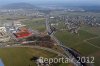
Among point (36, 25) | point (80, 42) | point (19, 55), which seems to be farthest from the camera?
point (36, 25)

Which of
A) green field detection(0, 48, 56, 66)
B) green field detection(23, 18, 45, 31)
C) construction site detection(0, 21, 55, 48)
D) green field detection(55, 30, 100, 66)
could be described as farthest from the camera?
green field detection(23, 18, 45, 31)

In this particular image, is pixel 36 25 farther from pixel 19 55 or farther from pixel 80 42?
pixel 19 55

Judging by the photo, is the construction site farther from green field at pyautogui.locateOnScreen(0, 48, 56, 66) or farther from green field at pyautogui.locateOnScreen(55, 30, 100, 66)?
green field at pyautogui.locateOnScreen(0, 48, 56, 66)

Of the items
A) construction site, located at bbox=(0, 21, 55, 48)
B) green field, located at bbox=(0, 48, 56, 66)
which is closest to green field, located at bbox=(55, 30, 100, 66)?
construction site, located at bbox=(0, 21, 55, 48)

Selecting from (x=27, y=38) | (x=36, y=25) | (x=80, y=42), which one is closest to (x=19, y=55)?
(x=27, y=38)

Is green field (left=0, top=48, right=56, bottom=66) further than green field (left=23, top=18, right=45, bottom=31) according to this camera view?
No

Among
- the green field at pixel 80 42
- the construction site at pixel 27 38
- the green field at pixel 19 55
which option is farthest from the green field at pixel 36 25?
the green field at pixel 19 55
